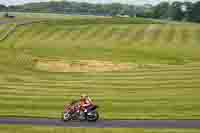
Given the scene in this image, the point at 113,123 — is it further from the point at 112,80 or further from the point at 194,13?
the point at 194,13

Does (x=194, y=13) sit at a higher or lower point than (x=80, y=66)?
lower

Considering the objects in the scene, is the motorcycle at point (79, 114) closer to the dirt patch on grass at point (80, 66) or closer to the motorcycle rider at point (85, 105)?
the motorcycle rider at point (85, 105)

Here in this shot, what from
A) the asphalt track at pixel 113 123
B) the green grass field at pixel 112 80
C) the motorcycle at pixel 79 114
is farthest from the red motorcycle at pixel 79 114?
the green grass field at pixel 112 80

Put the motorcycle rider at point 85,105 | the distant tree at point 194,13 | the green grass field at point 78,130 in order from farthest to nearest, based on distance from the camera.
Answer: the distant tree at point 194,13 → the motorcycle rider at point 85,105 → the green grass field at point 78,130

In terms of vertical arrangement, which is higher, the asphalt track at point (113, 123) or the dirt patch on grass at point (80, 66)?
the asphalt track at point (113, 123)

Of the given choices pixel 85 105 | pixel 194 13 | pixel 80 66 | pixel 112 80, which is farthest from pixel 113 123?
pixel 194 13

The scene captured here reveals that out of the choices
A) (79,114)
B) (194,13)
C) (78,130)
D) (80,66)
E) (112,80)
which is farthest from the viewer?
(194,13)

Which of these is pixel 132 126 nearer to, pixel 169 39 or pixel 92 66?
pixel 92 66
